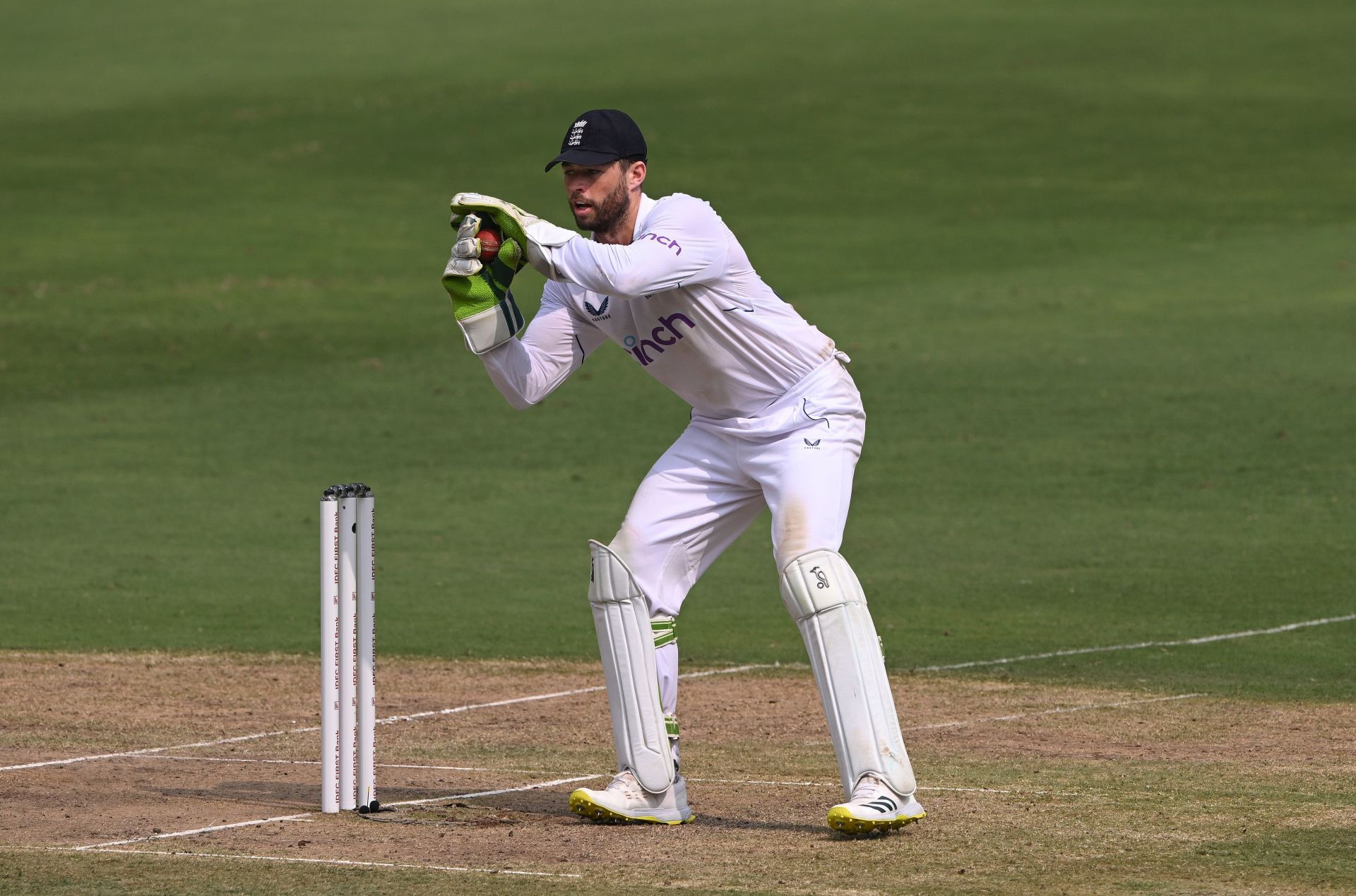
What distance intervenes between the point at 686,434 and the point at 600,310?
1.79ft

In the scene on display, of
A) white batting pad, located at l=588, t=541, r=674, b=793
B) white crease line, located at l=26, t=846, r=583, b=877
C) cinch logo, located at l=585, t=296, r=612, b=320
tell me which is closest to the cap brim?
cinch logo, located at l=585, t=296, r=612, b=320

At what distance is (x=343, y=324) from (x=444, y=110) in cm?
1518

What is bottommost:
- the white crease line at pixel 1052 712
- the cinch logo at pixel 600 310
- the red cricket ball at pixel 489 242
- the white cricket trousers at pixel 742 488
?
the white crease line at pixel 1052 712

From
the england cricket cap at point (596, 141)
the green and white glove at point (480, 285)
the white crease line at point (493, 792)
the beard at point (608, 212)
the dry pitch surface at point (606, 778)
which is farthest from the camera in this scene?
the white crease line at point (493, 792)

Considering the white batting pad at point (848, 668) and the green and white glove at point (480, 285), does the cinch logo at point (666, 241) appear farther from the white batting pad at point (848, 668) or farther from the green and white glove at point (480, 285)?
the white batting pad at point (848, 668)

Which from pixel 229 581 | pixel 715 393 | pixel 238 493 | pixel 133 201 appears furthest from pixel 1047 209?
pixel 715 393

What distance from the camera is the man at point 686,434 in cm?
694

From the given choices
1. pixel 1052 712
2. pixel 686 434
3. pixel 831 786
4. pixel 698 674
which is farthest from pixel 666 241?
pixel 698 674

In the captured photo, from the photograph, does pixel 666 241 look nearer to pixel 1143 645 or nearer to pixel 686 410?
pixel 1143 645

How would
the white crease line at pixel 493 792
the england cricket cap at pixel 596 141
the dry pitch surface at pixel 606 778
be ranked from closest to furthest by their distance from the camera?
1. the dry pitch surface at pixel 606 778
2. the england cricket cap at pixel 596 141
3. the white crease line at pixel 493 792

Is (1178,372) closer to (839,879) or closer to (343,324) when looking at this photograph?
(343,324)

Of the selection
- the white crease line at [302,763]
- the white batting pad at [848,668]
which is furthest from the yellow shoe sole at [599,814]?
the white crease line at [302,763]

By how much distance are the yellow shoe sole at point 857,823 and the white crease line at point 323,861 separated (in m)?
0.88

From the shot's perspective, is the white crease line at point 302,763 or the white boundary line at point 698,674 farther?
the white boundary line at point 698,674
